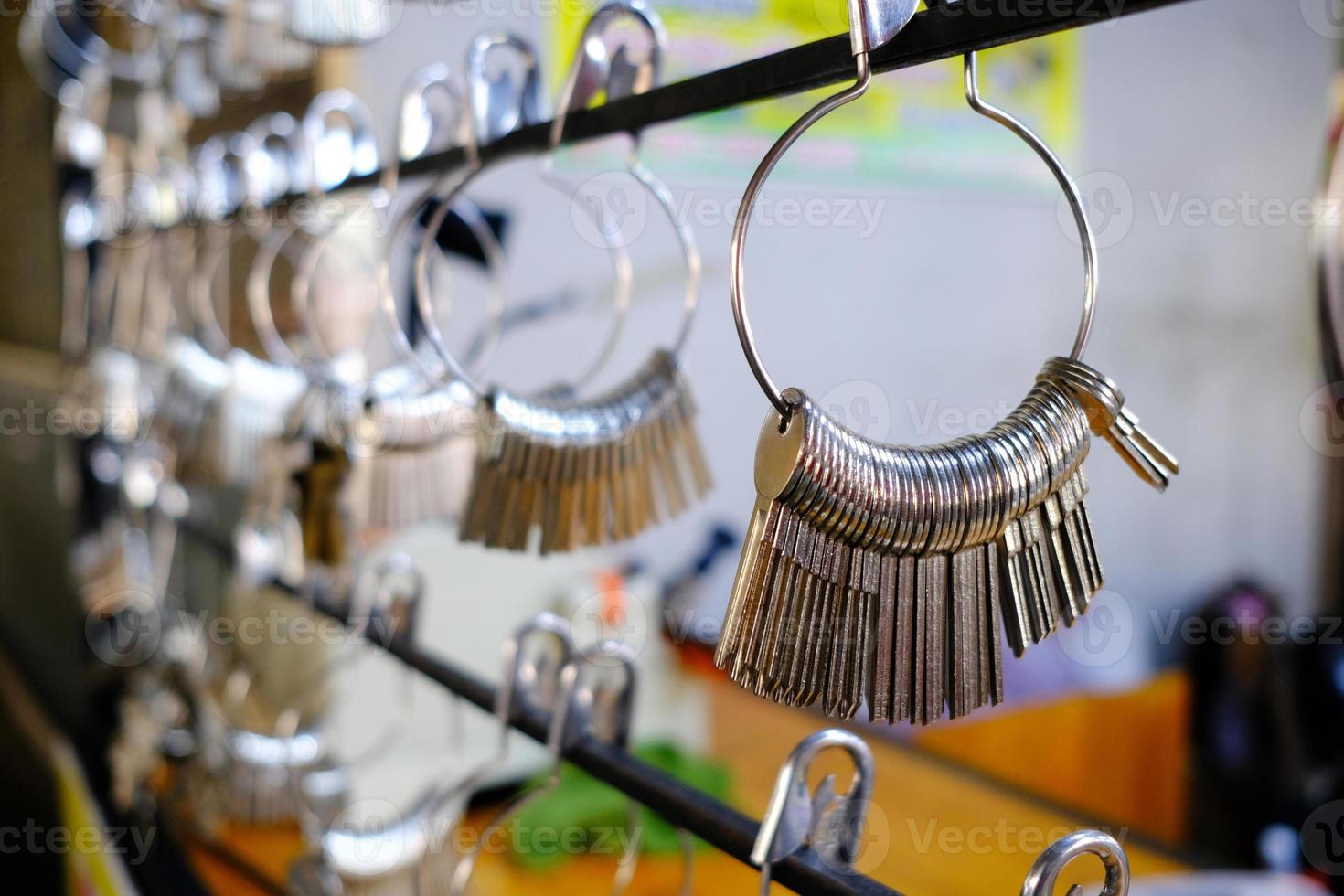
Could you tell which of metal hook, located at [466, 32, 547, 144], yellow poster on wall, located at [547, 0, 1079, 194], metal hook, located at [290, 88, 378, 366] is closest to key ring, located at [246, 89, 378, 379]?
metal hook, located at [290, 88, 378, 366]

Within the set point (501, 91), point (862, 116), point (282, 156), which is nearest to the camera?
point (501, 91)

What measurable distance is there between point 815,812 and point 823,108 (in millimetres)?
241

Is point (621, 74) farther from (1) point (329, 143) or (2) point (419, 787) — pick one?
(2) point (419, 787)

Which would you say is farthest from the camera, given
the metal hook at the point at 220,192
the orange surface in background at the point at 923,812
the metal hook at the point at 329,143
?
the orange surface in background at the point at 923,812

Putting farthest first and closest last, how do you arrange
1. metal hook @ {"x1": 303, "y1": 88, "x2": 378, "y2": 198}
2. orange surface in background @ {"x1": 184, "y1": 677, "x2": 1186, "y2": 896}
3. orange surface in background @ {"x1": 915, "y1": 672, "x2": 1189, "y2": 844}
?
orange surface in background @ {"x1": 915, "y1": 672, "x2": 1189, "y2": 844} < orange surface in background @ {"x1": 184, "y1": 677, "x2": 1186, "y2": 896} < metal hook @ {"x1": 303, "y1": 88, "x2": 378, "y2": 198}

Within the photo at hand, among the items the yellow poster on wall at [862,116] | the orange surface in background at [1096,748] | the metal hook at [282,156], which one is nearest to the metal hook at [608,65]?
the metal hook at [282,156]

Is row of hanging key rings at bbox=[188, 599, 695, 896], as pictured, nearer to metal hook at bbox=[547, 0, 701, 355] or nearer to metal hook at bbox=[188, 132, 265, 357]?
metal hook at bbox=[547, 0, 701, 355]

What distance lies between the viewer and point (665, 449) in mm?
482

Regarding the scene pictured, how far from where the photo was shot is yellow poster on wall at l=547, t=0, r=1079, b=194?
1699mm

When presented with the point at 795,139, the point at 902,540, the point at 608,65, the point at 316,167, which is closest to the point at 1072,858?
the point at 902,540

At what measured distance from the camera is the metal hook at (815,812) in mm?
384

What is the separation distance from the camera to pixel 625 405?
473 millimetres

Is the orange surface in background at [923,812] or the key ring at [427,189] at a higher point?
the key ring at [427,189]

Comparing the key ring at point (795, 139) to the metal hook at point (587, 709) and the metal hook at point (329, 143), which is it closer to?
the metal hook at point (587, 709)
